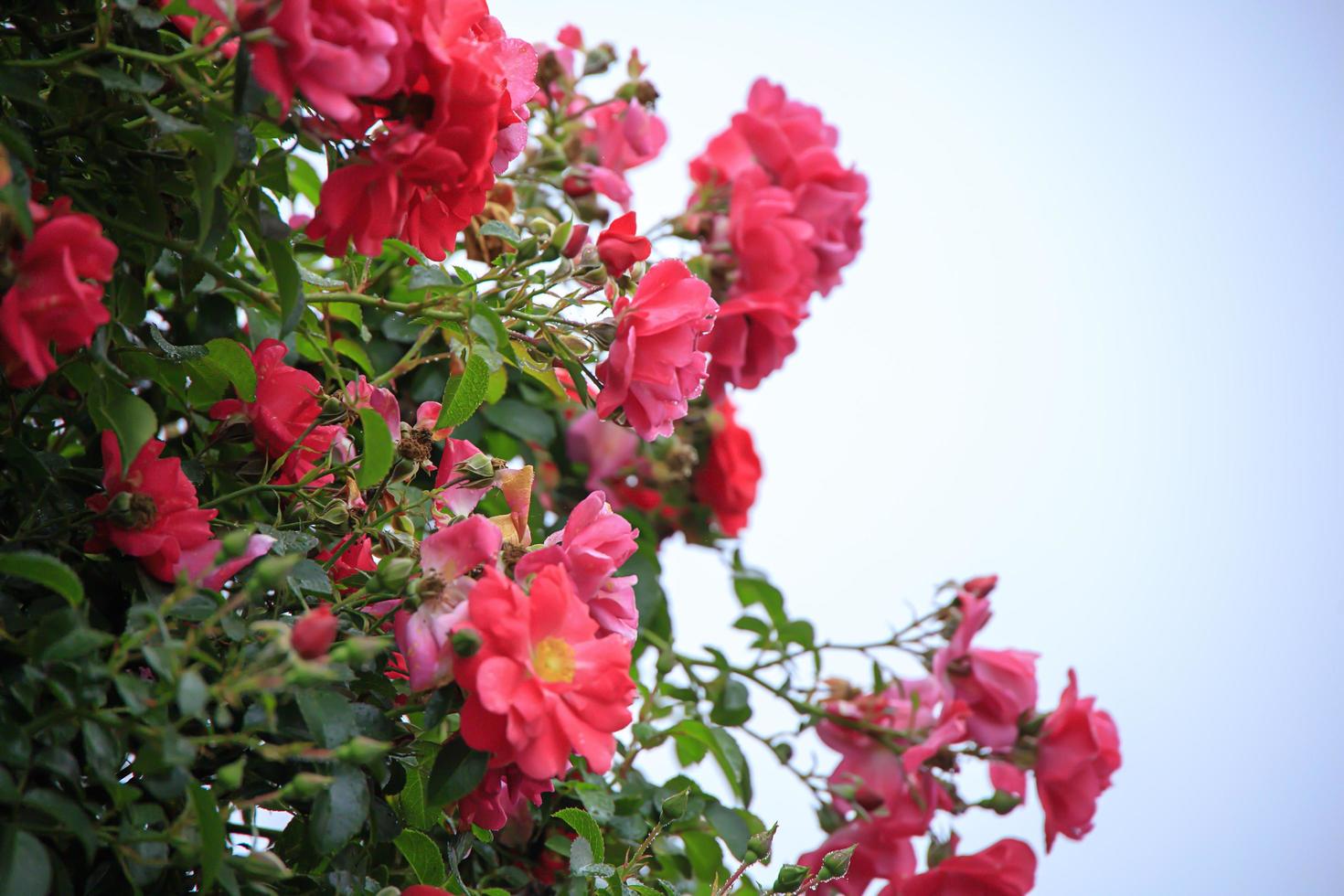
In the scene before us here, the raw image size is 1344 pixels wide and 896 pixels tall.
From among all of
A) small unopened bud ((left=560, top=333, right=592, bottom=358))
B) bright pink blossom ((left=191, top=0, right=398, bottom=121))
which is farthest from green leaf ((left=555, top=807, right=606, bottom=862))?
bright pink blossom ((left=191, top=0, right=398, bottom=121))

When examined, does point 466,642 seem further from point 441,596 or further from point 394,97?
point 394,97

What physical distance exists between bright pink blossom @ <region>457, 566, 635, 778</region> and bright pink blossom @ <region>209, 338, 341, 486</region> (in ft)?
0.42

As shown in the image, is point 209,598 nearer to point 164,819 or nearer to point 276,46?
point 164,819

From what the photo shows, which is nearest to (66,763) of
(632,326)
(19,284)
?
(19,284)

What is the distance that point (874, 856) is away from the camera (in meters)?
0.66

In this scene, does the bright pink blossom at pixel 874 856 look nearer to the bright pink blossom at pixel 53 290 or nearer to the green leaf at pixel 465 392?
the green leaf at pixel 465 392

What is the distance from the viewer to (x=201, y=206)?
399 mm

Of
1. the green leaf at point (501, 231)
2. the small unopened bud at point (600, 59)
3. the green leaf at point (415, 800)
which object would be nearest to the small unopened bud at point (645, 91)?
the small unopened bud at point (600, 59)

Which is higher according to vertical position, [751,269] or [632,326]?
[751,269]

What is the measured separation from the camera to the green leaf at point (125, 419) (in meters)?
0.41

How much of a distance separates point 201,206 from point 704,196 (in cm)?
45

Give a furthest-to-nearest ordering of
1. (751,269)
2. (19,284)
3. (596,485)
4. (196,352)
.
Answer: (596,485)
(751,269)
(196,352)
(19,284)

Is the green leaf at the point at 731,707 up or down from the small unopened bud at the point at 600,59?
down

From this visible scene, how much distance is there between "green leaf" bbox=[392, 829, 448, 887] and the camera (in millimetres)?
468
